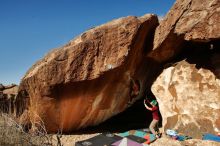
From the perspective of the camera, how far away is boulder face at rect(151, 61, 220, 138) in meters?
5.37

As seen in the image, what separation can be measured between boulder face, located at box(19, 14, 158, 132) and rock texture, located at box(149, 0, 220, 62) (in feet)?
1.40

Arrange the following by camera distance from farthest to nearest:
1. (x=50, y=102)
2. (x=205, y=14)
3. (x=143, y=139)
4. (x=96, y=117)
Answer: (x=96, y=117) → (x=50, y=102) → (x=143, y=139) → (x=205, y=14)

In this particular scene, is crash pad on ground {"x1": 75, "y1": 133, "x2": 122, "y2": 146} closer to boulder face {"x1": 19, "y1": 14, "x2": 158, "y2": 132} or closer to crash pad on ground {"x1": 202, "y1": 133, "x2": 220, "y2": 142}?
boulder face {"x1": 19, "y1": 14, "x2": 158, "y2": 132}

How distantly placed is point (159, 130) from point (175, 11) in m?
2.45

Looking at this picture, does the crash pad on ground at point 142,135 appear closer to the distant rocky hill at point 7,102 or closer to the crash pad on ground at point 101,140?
the crash pad on ground at point 101,140

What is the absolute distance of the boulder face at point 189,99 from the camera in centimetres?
537

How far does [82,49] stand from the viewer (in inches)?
229

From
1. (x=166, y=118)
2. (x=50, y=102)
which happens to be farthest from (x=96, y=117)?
(x=166, y=118)

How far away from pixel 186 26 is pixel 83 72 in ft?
7.11

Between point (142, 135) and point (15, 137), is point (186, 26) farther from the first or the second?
point (15, 137)

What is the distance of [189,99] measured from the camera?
569cm

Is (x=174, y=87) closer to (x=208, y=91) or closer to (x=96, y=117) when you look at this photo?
(x=208, y=91)

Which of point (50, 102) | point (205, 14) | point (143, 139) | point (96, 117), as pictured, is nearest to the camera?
point (205, 14)

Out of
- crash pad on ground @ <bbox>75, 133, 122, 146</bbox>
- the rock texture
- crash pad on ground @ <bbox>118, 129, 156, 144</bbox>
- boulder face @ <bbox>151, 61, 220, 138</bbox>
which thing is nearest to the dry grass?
crash pad on ground @ <bbox>75, 133, 122, 146</bbox>
